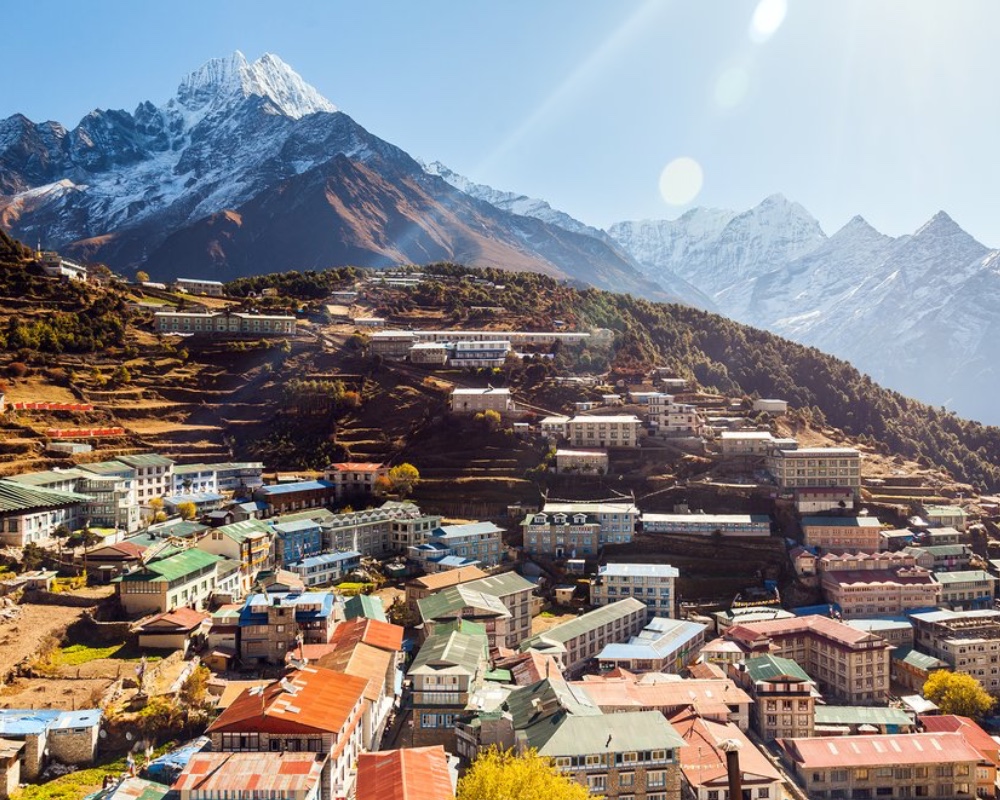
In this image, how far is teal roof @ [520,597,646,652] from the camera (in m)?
40.5

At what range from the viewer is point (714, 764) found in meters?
29.9

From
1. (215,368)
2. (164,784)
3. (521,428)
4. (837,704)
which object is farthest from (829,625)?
(215,368)

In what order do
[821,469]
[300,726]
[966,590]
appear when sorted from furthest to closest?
[821,469] → [966,590] → [300,726]

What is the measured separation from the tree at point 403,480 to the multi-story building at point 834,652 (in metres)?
27.7

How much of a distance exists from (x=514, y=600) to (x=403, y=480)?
20671 mm

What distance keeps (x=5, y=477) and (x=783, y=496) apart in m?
54.8

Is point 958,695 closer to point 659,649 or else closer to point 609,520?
point 659,649

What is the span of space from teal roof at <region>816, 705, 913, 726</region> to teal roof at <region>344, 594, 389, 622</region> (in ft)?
73.7

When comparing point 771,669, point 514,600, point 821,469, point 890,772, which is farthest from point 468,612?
point 821,469

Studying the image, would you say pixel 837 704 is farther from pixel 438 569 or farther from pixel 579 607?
pixel 438 569

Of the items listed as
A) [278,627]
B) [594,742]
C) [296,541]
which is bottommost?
[594,742]

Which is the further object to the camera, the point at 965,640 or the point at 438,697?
the point at 965,640

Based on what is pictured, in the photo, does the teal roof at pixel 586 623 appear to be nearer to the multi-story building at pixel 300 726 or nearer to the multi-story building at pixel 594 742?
the multi-story building at pixel 594 742

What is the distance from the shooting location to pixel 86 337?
75.4 m
